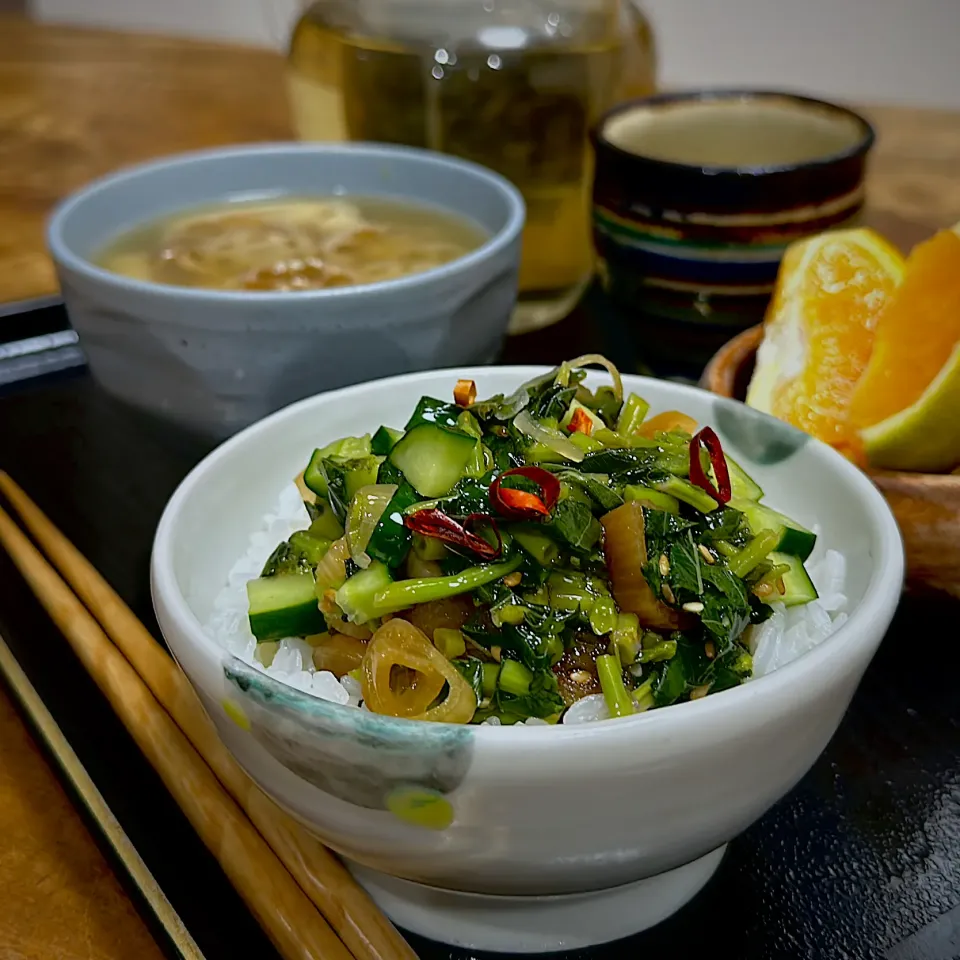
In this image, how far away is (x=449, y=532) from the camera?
0.78 meters

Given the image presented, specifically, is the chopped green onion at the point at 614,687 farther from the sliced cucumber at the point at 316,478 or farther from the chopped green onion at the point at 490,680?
the sliced cucumber at the point at 316,478

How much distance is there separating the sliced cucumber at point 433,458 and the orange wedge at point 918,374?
472mm

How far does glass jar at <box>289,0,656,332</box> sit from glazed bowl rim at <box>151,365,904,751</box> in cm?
85

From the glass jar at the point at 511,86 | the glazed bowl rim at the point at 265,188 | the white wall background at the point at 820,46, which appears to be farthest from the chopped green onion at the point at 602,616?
the white wall background at the point at 820,46

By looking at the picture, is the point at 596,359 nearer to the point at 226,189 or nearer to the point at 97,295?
the point at 97,295

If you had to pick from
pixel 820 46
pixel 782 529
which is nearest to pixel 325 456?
pixel 782 529

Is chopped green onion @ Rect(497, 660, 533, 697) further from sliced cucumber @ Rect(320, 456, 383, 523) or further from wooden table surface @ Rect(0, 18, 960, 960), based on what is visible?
wooden table surface @ Rect(0, 18, 960, 960)

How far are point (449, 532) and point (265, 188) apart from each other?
105 centimetres

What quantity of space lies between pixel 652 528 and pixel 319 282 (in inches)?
28.8

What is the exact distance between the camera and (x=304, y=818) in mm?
745

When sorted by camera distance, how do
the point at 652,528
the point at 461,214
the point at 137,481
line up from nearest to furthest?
the point at 652,528
the point at 137,481
the point at 461,214

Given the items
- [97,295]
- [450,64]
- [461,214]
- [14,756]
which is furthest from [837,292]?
[14,756]

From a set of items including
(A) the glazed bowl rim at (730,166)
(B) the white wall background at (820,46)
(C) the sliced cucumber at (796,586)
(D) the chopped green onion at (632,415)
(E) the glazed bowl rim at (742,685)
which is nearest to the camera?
(E) the glazed bowl rim at (742,685)

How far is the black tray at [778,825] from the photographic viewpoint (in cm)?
81
